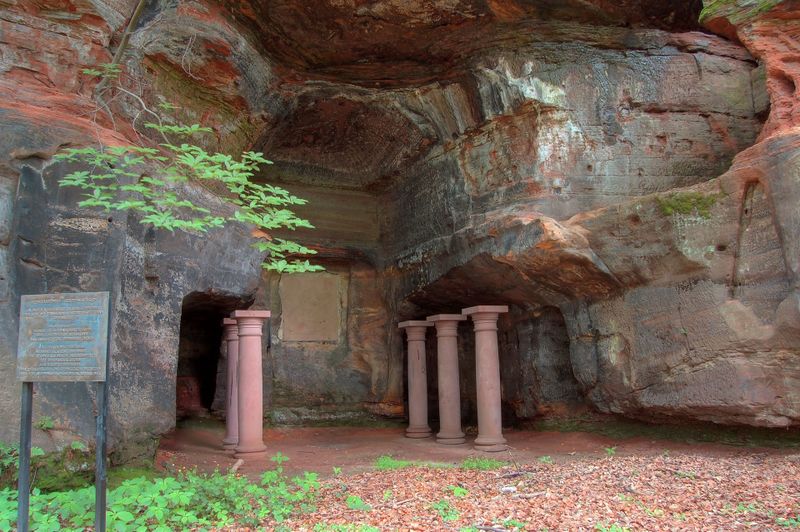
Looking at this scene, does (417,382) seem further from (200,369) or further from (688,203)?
(688,203)

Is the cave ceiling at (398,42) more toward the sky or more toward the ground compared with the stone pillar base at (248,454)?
more toward the sky

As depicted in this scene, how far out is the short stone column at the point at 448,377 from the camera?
11.8 m

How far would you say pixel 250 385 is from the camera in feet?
32.9

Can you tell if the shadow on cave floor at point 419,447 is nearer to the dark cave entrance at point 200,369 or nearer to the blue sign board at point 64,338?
the dark cave entrance at point 200,369

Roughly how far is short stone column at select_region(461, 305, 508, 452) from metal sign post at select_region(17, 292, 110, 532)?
7.17 metres

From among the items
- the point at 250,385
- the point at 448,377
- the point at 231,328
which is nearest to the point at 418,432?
the point at 448,377

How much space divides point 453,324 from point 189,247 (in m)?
5.23

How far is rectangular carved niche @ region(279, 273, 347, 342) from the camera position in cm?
1459

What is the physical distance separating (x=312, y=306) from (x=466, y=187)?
5.15 m

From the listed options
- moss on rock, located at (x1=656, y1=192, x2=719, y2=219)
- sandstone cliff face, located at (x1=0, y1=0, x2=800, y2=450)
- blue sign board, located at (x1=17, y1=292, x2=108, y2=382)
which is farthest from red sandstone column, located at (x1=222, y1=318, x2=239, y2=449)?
moss on rock, located at (x1=656, y1=192, x2=719, y2=219)

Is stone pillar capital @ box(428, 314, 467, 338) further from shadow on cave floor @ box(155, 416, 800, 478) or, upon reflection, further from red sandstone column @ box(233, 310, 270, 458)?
red sandstone column @ box(233, 310, 270, 458)

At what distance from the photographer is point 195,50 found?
375 inches

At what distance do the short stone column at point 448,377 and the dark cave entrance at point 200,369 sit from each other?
14.6 ft

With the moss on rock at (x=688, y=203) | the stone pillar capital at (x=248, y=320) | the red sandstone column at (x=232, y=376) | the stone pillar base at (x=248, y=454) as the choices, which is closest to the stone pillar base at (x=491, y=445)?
the stone pillar base at (x=248, y=454)
